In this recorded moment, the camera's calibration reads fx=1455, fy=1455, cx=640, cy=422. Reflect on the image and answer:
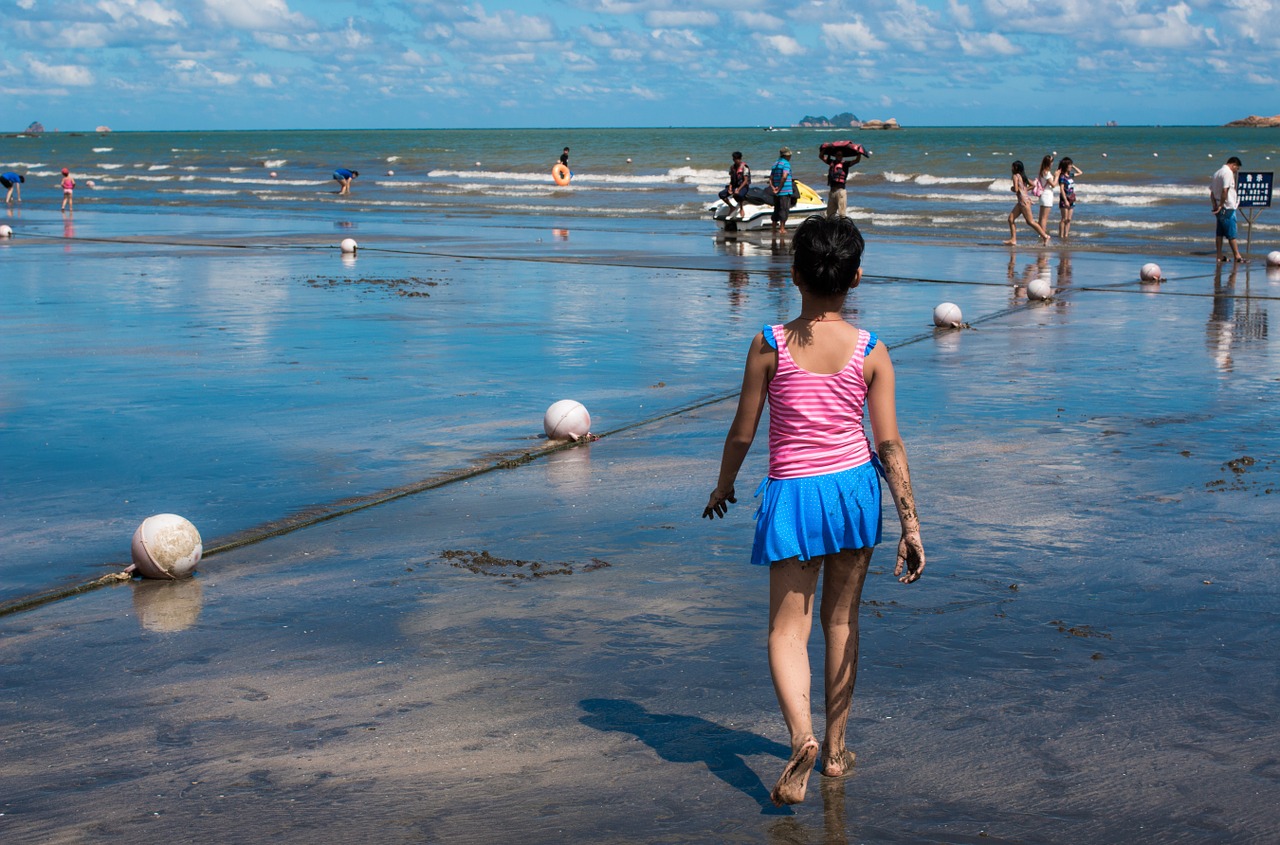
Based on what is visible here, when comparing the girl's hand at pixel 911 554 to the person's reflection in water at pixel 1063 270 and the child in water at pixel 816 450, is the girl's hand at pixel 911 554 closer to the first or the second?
the child in water at pixel 816 450

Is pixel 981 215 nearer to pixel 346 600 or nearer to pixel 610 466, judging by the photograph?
pixel 610 466

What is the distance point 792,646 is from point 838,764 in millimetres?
378

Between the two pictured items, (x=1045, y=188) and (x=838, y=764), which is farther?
(x=1045, y=188)

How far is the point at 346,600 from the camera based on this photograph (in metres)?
5.86

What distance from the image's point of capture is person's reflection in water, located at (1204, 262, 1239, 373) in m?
12.4

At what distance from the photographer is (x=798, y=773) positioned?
3930 millimetres

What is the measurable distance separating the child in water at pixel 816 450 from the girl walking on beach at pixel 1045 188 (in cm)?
2390

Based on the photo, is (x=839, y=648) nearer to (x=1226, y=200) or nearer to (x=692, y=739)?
(x=692, y=739)

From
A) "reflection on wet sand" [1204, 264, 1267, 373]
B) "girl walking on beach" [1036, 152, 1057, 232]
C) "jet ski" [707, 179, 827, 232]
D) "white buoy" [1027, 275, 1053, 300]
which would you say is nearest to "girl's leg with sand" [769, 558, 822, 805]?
"reflection on wet sand" [1204, 264, 1267, 373]

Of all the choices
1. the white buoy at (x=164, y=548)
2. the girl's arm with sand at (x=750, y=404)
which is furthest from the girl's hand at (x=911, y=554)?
the white buoy at (x=164, y=548)

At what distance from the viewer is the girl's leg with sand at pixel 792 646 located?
4.00m

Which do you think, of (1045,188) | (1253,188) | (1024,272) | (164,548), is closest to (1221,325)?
(1024,272)

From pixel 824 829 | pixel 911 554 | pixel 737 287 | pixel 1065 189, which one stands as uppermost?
pixel 1065 189

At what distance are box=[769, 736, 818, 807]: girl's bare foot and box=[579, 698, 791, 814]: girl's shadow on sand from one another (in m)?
0.11
